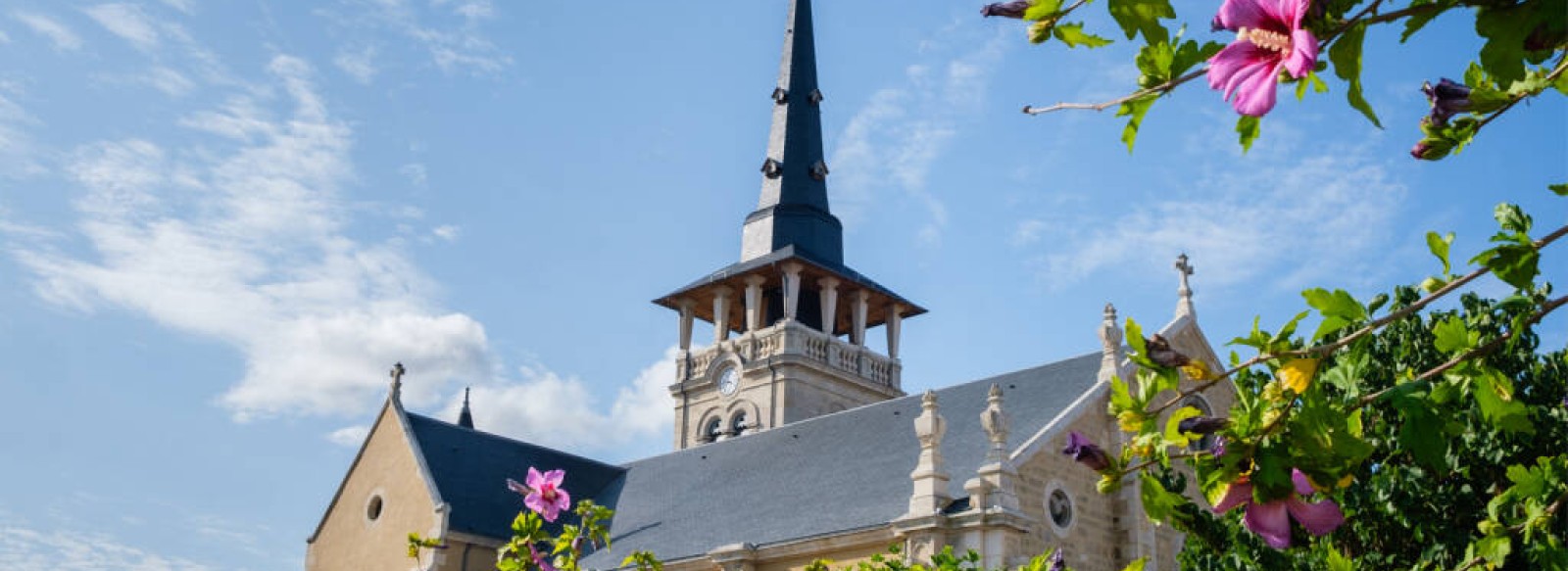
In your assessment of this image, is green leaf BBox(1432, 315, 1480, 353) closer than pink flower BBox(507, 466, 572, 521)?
Yes

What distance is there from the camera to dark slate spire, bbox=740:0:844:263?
122 feet

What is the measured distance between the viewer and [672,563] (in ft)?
78.7

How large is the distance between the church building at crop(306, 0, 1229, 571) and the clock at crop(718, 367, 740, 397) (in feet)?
0.19

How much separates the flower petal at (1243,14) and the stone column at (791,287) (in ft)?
104

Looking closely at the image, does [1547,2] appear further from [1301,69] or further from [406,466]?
[406,466]

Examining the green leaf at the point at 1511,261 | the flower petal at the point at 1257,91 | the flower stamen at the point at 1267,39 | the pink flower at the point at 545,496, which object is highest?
the pink flower at the point at 545,496

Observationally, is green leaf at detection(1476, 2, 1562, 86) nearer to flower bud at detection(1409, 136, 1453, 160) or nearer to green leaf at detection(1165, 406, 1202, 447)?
flower bud at detection(1409, 136, 1453, 160)

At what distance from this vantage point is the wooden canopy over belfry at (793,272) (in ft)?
118

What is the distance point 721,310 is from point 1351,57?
3433 cm

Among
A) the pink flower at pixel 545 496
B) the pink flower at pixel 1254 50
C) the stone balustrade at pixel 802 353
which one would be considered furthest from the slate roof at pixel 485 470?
the pink flower at pixel 1254 50

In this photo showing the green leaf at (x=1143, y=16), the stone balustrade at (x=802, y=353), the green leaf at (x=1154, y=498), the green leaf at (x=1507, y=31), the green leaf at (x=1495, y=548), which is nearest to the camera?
the green leaf at (x=1507, y=31)

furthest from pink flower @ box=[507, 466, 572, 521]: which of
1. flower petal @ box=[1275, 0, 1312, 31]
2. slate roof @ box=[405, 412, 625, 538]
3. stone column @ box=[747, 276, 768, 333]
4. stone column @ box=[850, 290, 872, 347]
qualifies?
stone column @ box=[850, 290, 872, 347]

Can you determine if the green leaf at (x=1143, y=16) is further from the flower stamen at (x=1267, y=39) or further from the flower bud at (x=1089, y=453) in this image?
the flower bud at (x=1089, y=453)

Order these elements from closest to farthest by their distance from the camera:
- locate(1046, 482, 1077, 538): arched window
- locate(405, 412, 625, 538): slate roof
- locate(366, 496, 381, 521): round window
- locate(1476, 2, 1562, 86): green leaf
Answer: locate(1476, 2, 1562, 86): green leaf → locate(1046, 482, 1077, 538): arched window → locate(405, 412, 625, 538): slate roof → locate(366, 496, 381, 521): round window
